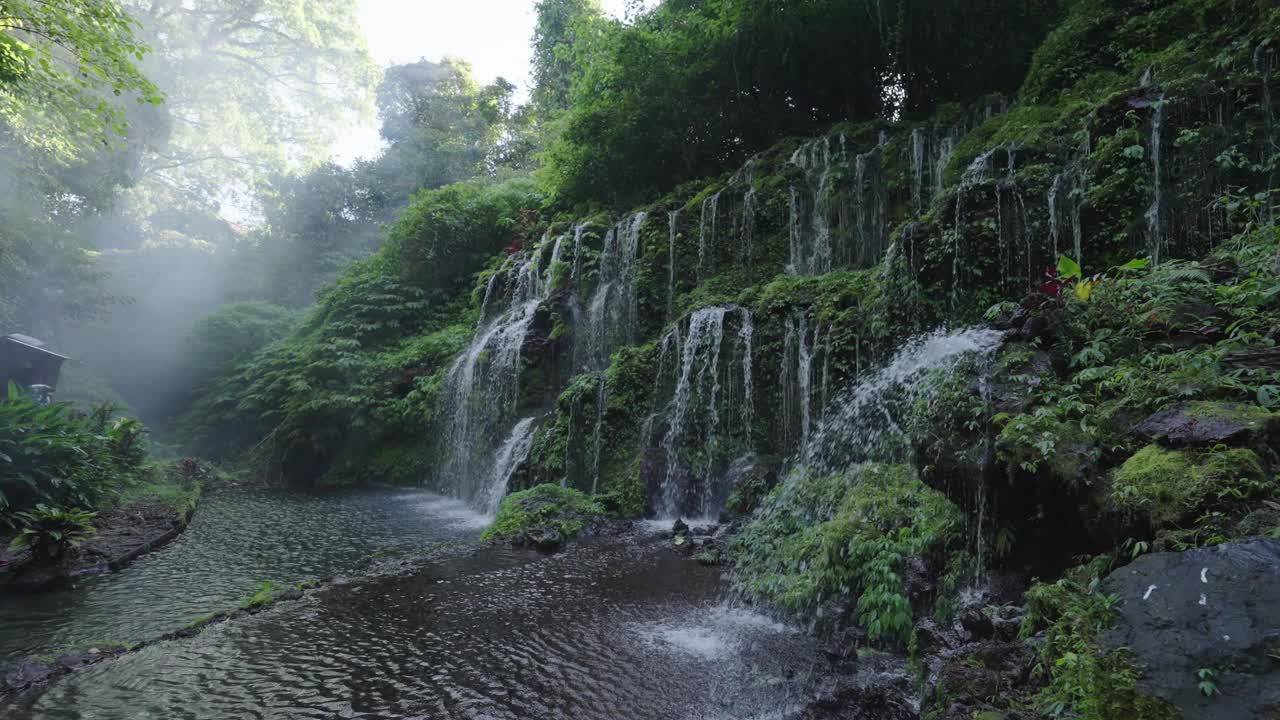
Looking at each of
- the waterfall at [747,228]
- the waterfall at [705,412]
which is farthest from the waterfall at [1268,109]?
the waterfall at [747,228]

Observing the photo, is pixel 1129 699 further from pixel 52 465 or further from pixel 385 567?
pixel 52 465

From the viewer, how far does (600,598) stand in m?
5.68

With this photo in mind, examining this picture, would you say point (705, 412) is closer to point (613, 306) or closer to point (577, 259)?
point (613, 306)

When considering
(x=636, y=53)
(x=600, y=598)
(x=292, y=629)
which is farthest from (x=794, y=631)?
(x=636, y=53)

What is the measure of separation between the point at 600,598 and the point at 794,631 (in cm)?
191

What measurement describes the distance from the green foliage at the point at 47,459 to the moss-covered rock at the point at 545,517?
20.6ft

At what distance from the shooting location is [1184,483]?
2928mm

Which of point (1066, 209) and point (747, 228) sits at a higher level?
point (747, 228)

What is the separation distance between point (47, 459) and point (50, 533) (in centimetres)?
216

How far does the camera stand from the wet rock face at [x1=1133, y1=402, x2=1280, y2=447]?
3.01 m

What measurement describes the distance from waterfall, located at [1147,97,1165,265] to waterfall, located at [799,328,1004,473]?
2.27m

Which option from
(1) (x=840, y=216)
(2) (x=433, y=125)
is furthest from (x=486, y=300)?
(2) (x=433, y=125)

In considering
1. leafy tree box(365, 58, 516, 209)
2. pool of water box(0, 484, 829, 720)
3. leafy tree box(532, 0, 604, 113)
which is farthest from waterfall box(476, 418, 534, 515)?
leafy tree box(365, 58, 516, 209)

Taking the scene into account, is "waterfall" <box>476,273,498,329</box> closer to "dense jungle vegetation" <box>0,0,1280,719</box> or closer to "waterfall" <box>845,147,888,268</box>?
"dense jungle vegetation" <box>0,0,1280,719</box>
